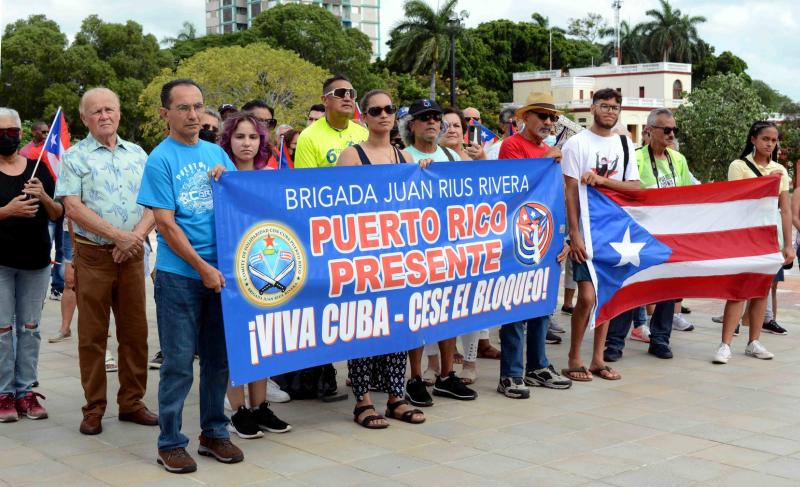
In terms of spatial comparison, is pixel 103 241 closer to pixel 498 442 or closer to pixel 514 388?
pixel 498 442

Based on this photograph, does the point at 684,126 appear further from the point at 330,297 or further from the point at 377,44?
the point at 377,44

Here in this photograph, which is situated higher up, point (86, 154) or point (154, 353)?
point (86, 154)

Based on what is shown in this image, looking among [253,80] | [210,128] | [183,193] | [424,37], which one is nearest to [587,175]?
[210,128]

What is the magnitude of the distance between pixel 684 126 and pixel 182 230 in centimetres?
6657

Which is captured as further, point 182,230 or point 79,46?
point 79,46

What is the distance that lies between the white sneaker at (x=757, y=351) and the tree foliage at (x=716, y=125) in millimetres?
58599

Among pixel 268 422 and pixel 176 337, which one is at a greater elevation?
pixel 176 337

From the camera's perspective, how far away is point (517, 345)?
6.79 m

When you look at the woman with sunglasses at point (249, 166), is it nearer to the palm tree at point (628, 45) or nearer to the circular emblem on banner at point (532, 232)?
the circular emblem on banner at point (532, 232)

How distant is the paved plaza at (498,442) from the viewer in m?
4.93

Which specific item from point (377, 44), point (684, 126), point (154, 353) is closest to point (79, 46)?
point (684, 126)

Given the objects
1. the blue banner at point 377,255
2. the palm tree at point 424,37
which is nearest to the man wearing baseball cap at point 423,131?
the blue banner at point 377,255

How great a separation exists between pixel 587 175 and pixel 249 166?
2.59m

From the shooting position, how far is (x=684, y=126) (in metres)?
67.8
